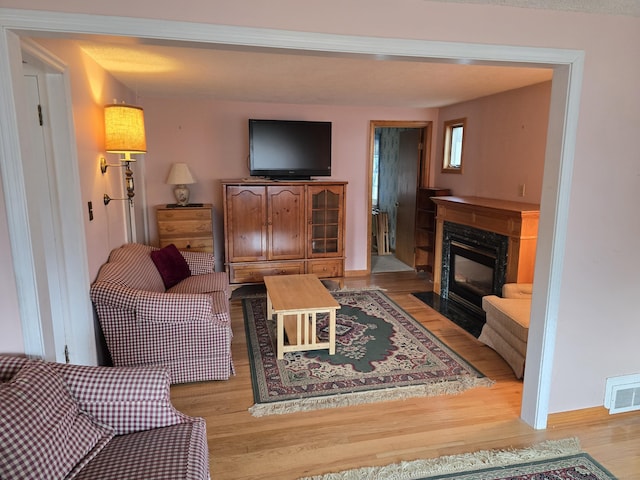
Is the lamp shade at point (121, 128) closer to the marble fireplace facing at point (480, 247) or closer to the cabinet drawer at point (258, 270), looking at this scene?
the cabinet drawer at point (258, 270)

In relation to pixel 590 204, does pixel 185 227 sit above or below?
below

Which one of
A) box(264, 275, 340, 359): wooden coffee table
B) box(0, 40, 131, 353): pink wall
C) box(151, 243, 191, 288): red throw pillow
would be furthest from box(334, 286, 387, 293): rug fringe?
box(0, 40, 131, 353): pink wall

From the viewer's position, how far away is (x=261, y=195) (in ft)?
15.5

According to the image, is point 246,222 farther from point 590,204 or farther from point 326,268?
point 590,204

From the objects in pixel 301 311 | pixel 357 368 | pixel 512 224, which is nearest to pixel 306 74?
pixel 301 311

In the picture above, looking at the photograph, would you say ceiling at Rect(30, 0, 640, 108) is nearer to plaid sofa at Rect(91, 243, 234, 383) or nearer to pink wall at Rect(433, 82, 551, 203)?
pink wall at Rect(433, 82, 551, 203)

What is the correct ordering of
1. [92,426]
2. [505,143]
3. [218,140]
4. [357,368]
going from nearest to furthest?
1. [92,426]
2. [357,368]
3. [505,143]
4. [218,140]

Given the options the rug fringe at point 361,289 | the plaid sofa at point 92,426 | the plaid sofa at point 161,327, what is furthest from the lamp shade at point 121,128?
the rug fringe at point 361,289

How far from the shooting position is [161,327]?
9.02ft

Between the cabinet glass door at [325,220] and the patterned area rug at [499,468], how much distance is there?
314 centimetres

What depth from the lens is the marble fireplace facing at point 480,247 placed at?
3.60 metres

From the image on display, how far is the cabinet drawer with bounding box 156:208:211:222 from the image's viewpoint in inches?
175

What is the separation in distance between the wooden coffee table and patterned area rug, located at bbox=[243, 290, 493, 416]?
0.27 feet

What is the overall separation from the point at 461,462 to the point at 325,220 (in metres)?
3.30
